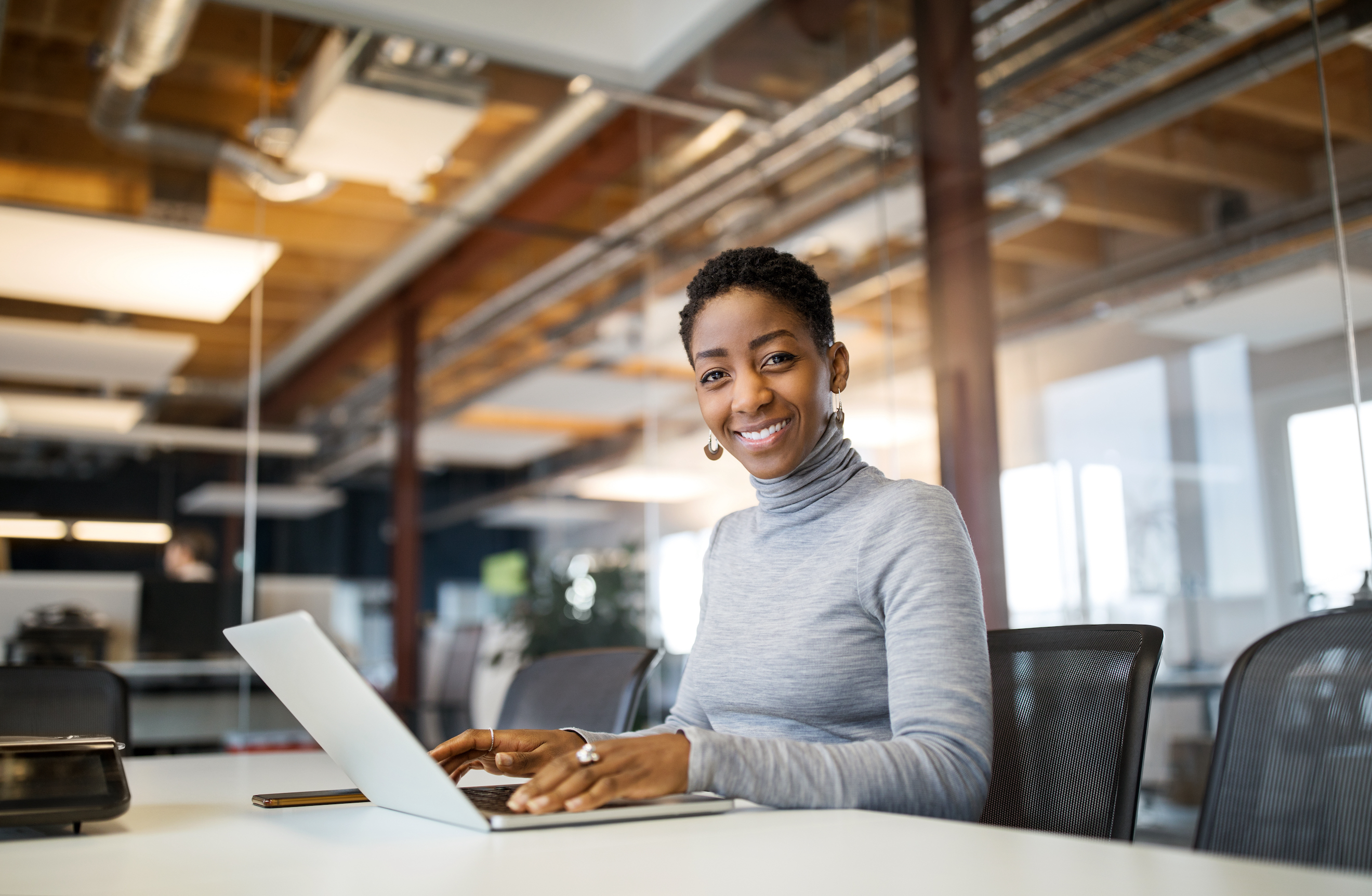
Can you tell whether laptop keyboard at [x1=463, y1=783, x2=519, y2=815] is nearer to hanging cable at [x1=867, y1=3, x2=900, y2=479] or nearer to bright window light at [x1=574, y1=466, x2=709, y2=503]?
hanging cable at [x1=867, y1=3, x2=900, y2=479]

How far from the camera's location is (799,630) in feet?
4.33

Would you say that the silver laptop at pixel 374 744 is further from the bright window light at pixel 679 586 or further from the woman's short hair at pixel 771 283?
the bright window light at pixel 679 586

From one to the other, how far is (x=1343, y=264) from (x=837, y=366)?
2185 millimetres

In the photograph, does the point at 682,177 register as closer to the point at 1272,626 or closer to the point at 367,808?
the point at 1272,626

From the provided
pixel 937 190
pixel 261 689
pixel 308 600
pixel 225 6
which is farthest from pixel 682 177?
pixel 261 689

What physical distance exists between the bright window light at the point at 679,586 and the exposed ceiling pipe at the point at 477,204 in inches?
67.0

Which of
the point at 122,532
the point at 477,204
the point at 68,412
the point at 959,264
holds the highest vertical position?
the point at 477,204

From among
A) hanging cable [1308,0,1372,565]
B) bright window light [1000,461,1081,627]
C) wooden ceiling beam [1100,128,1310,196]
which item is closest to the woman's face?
hanging cable [1308,0,1372,565]

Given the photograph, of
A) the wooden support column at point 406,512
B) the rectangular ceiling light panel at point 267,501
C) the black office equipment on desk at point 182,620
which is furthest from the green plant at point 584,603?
the black office equipment on desk at point 182,620

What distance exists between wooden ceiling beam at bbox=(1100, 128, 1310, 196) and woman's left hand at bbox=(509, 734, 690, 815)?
9.70ft

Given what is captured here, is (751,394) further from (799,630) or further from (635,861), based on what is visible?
(635,861)

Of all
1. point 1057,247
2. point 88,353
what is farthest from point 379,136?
point 1057,247

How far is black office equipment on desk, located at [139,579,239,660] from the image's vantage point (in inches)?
165

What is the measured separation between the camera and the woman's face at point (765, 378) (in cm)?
142
